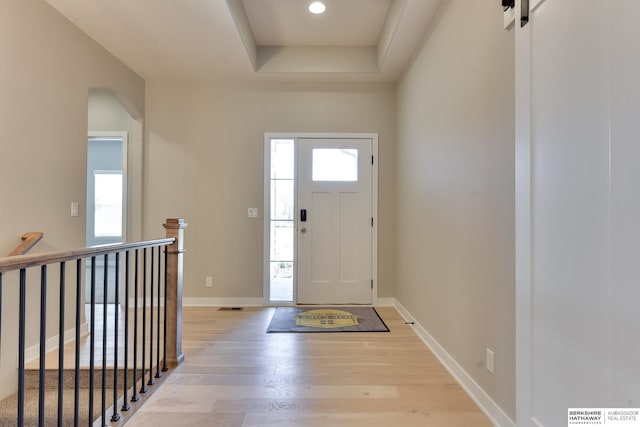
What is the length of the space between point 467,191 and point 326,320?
1.98m

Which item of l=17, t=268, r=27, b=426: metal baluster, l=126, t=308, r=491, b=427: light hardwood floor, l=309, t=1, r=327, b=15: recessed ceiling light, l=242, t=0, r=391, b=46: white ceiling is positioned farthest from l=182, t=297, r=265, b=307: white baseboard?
l=309, t=1, r=327, b=15: recessed ceiling light

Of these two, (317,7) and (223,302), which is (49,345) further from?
(317,7)

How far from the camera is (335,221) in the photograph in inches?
154

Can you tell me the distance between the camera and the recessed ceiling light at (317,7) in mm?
2923

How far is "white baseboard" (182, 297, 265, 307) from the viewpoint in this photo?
3848mm

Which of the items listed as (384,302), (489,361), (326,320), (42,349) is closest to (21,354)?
Result: (42,349)

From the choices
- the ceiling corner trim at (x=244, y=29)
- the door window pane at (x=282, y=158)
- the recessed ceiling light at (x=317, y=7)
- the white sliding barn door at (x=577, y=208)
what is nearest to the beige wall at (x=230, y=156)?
the door window pane at (x=282, y=158)

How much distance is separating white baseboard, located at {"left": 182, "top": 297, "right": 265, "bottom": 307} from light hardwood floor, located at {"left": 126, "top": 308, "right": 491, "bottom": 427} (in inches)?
34.5

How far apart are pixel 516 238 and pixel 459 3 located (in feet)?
5.39

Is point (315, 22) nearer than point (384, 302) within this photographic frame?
Yes

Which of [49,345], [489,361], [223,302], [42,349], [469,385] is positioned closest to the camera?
[42,349]

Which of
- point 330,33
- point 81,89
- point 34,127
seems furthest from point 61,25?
point 330,33

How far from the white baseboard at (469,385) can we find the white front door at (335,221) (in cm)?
119

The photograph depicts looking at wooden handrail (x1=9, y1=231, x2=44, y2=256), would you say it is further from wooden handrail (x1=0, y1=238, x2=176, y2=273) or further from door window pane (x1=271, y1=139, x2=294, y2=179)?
door window pane (x1=271, y1=139, x2=294, y2=179)
